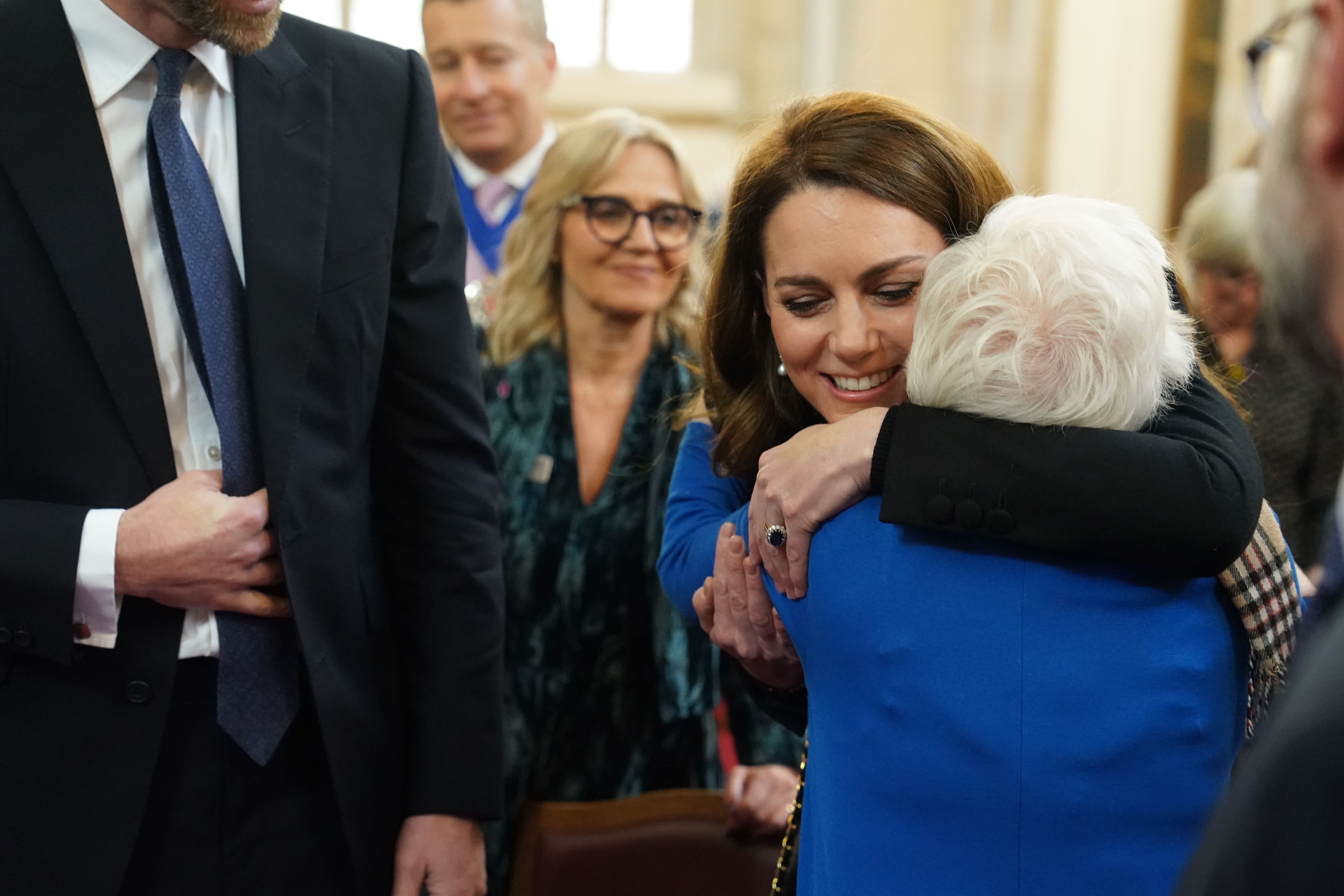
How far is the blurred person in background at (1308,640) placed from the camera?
0.60m

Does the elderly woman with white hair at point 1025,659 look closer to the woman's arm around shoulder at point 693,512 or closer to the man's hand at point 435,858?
the woman's arm around shoulder at point 693,512

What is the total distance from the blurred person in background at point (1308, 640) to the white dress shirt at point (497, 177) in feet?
11.6

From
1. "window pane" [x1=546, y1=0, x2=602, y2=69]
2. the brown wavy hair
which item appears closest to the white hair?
the brown wavy hair

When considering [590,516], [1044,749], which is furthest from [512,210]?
[1044,749]

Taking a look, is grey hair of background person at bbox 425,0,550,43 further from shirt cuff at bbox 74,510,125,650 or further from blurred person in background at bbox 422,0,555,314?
shirt cuff at bbox 74,510,125,650

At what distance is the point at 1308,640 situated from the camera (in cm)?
71

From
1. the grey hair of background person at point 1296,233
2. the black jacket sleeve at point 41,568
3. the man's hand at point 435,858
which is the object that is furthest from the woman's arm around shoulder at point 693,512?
the grey hair of background person at point 1296,233

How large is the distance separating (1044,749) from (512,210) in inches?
129

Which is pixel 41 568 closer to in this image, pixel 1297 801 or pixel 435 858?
pixel 435 858

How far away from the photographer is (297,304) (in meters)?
1.74

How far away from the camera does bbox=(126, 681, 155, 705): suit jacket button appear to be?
1650 millimetres

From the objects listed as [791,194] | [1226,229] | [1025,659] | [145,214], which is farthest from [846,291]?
[1226,229]

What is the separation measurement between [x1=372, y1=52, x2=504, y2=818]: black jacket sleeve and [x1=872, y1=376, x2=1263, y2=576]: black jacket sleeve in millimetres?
818

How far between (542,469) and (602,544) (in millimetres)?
220
